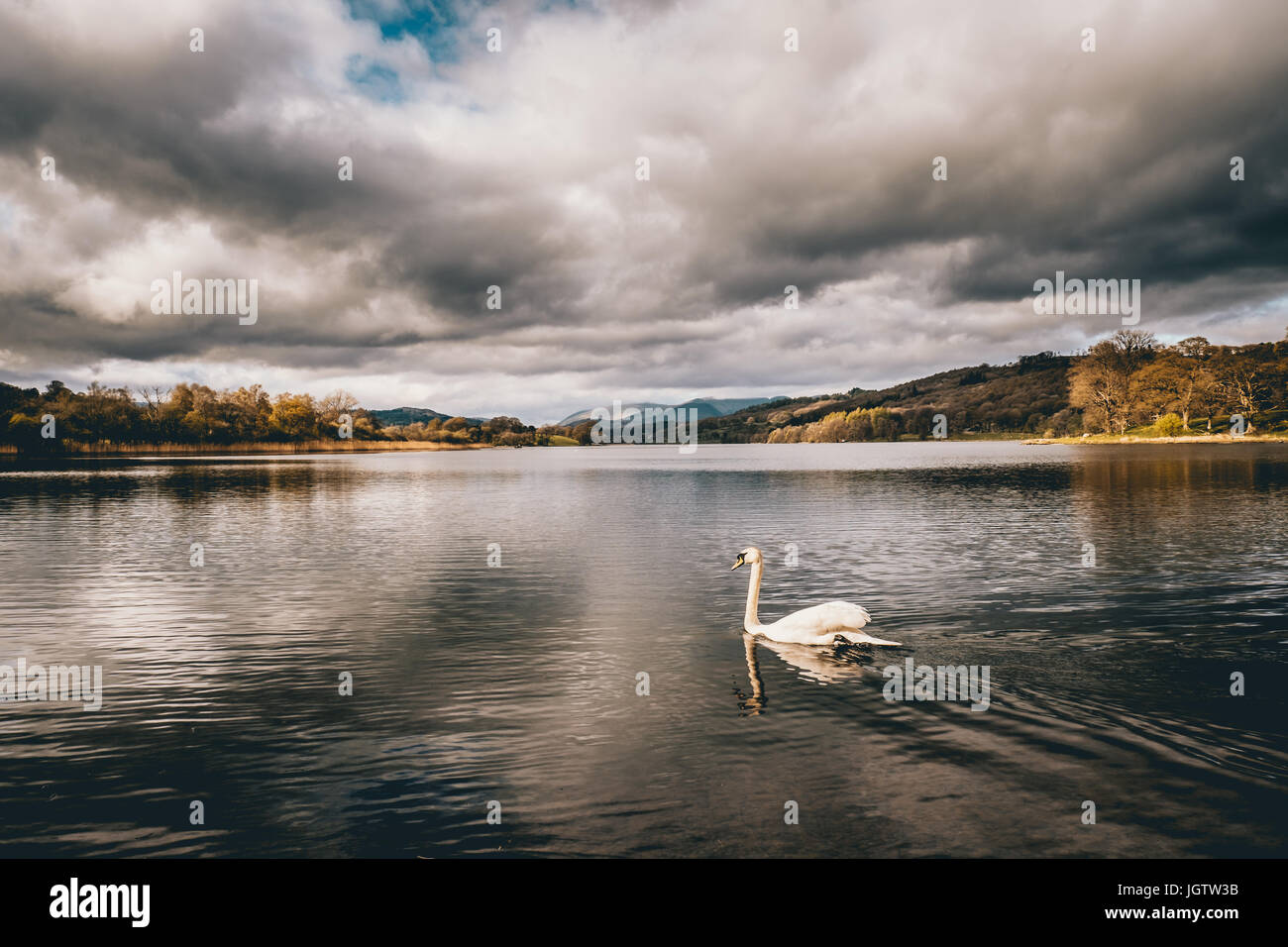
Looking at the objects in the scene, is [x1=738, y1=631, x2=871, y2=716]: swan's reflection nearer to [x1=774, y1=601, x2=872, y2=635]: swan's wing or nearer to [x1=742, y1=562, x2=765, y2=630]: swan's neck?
[x1=742, y1=562, x2=765, y2=630]: swan's neck

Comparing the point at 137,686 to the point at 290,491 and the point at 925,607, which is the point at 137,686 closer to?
the point at 925,607

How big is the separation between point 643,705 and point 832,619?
21.2 feet

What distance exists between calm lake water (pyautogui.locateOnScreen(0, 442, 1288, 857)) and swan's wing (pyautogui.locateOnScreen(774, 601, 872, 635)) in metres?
0.67

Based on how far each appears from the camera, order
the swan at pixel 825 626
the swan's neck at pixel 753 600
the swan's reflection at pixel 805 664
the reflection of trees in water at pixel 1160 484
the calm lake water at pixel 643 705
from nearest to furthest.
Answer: the calm lake water at pixel 643 705 → the swan's reflection at pixel 805 664 → the swan at pixel 825 626 → the swan's neck at pixel 753 600 → the reflection of trees in water at pixel 1160 484

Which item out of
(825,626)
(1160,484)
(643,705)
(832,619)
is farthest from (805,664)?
(1160,484)

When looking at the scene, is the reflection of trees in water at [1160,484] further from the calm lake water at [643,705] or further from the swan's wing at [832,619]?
the swan's wing at [832,619]

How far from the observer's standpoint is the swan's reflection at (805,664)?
15.8 m

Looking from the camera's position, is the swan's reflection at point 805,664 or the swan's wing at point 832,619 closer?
the swan's reflection at point 805,664

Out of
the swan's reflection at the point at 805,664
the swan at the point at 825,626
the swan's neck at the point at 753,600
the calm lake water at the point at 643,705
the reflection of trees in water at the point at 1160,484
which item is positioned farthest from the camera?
the reflection of trees in water at the point at 1160,484

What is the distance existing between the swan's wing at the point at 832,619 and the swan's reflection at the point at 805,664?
57cm

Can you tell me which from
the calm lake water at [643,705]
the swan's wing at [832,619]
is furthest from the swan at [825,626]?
the calm lake water at [643,705]

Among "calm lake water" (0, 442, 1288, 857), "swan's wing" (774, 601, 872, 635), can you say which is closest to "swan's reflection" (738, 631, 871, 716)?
"calm lake water" (0, 442, 1288, 857)

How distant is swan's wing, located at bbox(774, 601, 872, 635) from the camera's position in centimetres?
1925

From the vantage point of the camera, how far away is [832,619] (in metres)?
19.4
